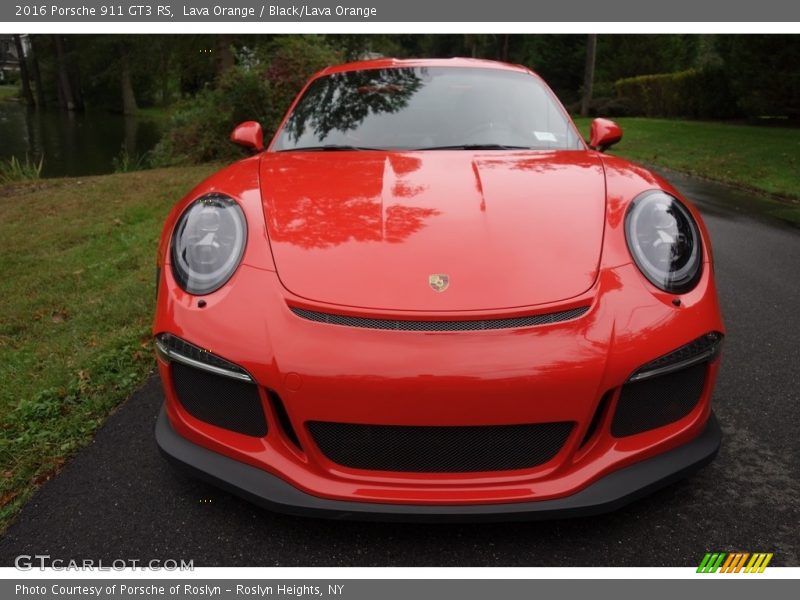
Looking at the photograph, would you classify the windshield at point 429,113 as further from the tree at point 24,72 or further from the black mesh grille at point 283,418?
the tree at point 24,72

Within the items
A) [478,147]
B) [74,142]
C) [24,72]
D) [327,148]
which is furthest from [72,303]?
[24,72]

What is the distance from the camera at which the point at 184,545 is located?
194cm

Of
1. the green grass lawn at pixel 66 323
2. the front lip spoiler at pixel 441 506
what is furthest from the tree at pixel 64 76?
the front lip spoiler at pixel 441 506

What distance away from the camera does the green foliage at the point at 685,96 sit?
71.1 feet

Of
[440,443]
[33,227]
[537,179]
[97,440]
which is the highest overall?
[537,179]

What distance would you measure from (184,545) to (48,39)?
5298 cm

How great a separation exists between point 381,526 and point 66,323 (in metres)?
2.73

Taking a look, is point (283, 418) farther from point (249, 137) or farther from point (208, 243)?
point (249, 137)

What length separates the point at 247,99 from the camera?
1258 centimetres

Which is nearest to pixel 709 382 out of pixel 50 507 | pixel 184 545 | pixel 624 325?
pixel 624 325

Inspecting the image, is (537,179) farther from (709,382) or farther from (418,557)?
(418,557)

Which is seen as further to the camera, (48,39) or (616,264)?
(48,39)

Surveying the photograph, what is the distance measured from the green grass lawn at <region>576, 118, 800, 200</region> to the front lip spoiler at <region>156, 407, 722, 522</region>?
306 inches

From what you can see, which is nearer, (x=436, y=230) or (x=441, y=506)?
(x=441, y=506)
